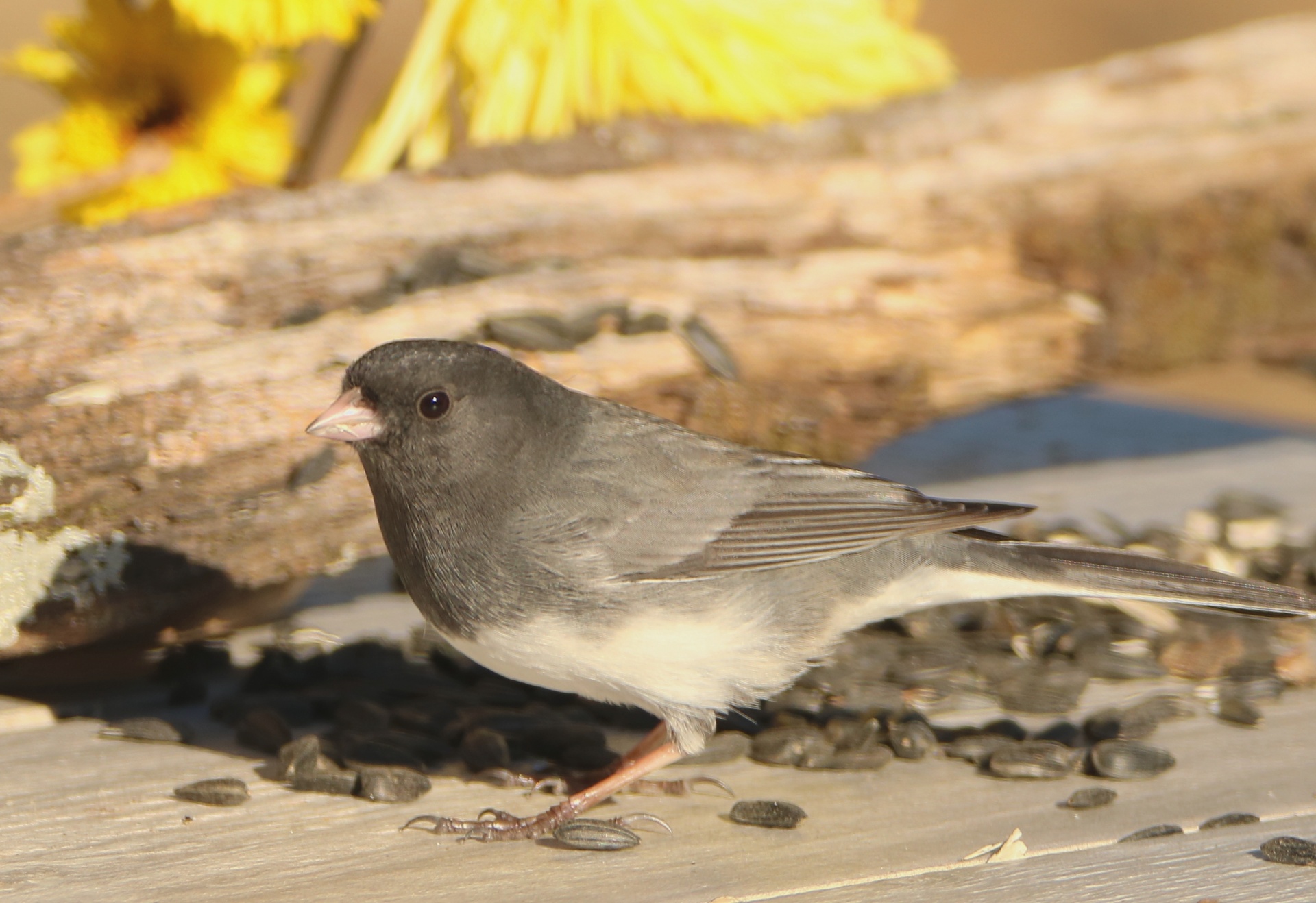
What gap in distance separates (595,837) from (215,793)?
651 millimetres

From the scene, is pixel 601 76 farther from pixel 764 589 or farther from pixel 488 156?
pixel 764 589

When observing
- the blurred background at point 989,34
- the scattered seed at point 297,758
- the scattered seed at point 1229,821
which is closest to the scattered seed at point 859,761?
the scattered seed at point 1229,821

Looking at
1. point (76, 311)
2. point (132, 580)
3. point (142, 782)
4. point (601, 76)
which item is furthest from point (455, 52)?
point (142, 782)

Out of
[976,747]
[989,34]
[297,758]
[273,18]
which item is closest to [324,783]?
[297,758]

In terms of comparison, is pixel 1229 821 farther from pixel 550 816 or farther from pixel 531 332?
pixel 531 332

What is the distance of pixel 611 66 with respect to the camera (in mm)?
3873

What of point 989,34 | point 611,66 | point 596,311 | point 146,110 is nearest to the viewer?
point 596,311

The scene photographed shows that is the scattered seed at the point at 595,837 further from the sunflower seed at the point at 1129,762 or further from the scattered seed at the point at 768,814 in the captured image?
the sunflower seed at the point at 1129,762

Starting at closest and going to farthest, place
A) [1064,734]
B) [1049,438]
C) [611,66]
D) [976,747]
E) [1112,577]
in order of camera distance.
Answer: [1112,577], [976,747], [1064,734], [611,66], [1049,438]

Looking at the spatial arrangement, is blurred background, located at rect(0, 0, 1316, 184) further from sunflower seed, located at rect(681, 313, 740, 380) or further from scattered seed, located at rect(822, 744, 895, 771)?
scattered seed, located at rect(822, 744, 895, 771)

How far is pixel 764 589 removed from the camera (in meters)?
2.46

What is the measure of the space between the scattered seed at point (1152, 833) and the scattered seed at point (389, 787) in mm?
1162

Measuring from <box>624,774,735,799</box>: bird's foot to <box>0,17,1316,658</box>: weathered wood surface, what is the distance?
733mm

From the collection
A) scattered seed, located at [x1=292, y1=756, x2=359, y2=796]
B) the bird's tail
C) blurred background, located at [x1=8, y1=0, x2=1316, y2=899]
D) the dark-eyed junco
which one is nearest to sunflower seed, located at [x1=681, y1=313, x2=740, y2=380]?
blurred background, located at [x1=8, y1=0, x2=1316, y2=899]
